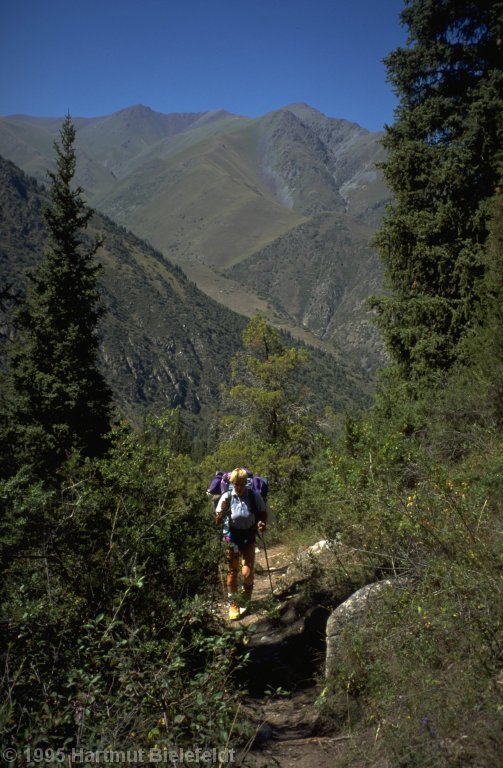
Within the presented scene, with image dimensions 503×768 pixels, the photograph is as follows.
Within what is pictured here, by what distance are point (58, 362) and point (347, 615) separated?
1125 cm

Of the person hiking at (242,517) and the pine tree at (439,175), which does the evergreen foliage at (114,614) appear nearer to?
the person hiking at (242,517)

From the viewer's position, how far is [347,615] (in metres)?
3.95

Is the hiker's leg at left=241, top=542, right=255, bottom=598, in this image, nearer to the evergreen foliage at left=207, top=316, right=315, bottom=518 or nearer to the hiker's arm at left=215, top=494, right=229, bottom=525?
the hiker's arm at left=215, top=494, right=229, bottom=525

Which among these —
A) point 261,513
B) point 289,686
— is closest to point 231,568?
point 261,513

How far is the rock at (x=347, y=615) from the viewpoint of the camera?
382 cm

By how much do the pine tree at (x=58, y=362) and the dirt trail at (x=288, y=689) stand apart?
28.0ft

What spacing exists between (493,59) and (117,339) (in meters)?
188

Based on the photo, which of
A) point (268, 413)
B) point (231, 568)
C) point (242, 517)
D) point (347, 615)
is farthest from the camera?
point (268, 413)

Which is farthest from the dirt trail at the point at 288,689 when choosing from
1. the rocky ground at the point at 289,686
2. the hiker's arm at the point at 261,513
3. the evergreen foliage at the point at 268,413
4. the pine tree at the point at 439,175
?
the evergreen foliage at the point at 268,413

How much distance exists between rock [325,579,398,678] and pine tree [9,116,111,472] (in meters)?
9.54

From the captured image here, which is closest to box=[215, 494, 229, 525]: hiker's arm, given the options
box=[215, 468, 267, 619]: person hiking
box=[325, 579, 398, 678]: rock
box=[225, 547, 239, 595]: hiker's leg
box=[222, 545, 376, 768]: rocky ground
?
box=[215, 468, 267, 619]: person hiking

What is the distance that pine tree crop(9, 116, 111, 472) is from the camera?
12828 millimetres

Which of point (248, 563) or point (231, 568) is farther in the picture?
point (248, 563)

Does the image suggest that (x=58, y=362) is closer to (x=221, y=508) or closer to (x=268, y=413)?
(x=268, y=413)
